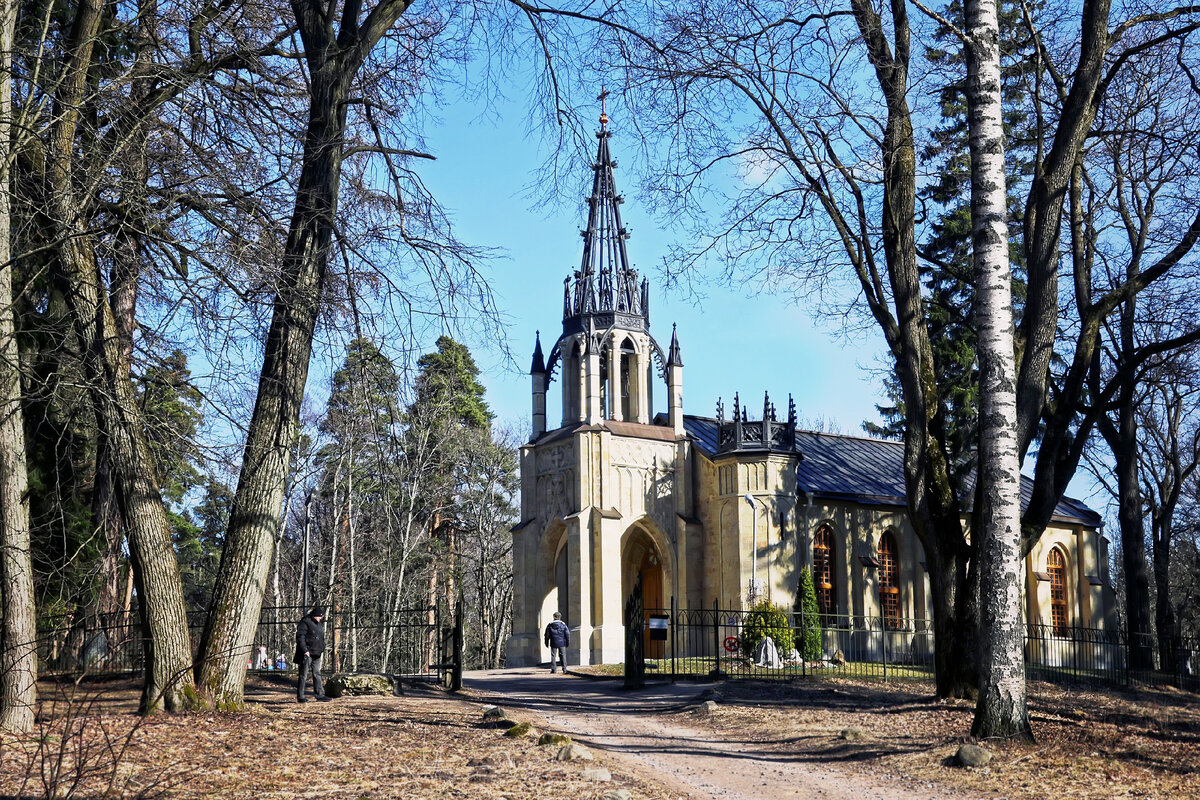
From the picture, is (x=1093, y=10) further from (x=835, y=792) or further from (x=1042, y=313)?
(x=835, y=792)

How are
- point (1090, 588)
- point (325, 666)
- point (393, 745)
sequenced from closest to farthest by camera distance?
point (393, 745)
point (325, 666)
point (1090, 588)

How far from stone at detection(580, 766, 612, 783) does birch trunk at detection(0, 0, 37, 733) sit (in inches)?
198

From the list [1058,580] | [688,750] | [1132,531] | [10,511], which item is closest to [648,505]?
[1132,531]

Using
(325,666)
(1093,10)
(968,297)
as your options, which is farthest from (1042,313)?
(325,666)

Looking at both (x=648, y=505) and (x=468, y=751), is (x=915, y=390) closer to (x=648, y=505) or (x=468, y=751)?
(x=468, y=751)

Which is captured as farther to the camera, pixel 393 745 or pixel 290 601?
pixel 290 601

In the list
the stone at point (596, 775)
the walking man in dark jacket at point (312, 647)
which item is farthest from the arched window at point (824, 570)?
the stone at point (596, 775)

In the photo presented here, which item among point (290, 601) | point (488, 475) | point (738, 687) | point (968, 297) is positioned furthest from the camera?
point (290, 601)

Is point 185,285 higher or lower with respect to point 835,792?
higher

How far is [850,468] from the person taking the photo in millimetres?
39938

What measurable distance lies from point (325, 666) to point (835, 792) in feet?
105

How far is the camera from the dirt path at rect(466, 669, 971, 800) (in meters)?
9.89

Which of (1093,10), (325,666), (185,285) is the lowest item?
(325,666)

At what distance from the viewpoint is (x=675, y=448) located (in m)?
35.7
